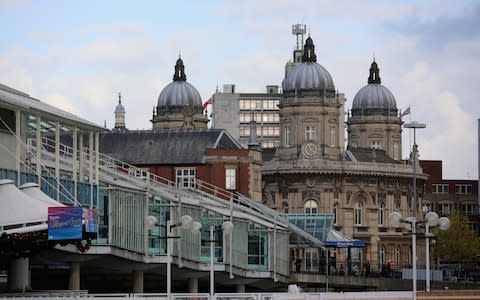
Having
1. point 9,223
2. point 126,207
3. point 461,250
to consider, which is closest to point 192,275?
point 126,207

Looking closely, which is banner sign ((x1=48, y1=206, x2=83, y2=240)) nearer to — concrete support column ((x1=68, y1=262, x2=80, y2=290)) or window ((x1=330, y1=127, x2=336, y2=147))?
concrete support column ((x1=68, y1=262, x2=80, y2=290))

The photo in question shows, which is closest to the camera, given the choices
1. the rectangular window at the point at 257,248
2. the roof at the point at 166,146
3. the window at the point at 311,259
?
the rectangular window at the point at 257,248

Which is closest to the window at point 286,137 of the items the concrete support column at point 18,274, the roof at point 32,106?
the roof at point 32,106

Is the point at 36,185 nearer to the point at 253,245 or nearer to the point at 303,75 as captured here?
the point at 253,245

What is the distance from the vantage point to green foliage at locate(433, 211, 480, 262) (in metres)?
189

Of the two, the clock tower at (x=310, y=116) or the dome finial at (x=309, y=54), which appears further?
the dome finial at (x=309, y=54)

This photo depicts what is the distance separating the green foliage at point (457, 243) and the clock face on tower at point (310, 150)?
14629 millimetres

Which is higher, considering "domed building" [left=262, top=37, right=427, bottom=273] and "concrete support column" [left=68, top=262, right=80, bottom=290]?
"domed building" [left=262, top=37, right=427, bottom=273]

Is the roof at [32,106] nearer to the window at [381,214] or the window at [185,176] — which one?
the window at [185,176]

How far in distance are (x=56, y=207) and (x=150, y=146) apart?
8691cm

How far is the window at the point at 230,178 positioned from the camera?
157 m

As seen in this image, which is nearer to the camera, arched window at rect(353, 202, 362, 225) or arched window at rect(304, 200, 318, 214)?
arched window at rect(304, 200, 318, 214)

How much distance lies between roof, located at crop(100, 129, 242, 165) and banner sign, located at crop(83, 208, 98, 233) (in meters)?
82.0

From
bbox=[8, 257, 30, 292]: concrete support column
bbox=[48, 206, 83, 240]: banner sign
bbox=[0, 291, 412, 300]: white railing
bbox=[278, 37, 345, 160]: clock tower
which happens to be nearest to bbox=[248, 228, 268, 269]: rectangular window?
bbox=[8, 257, 30, 292]: concrete support column
